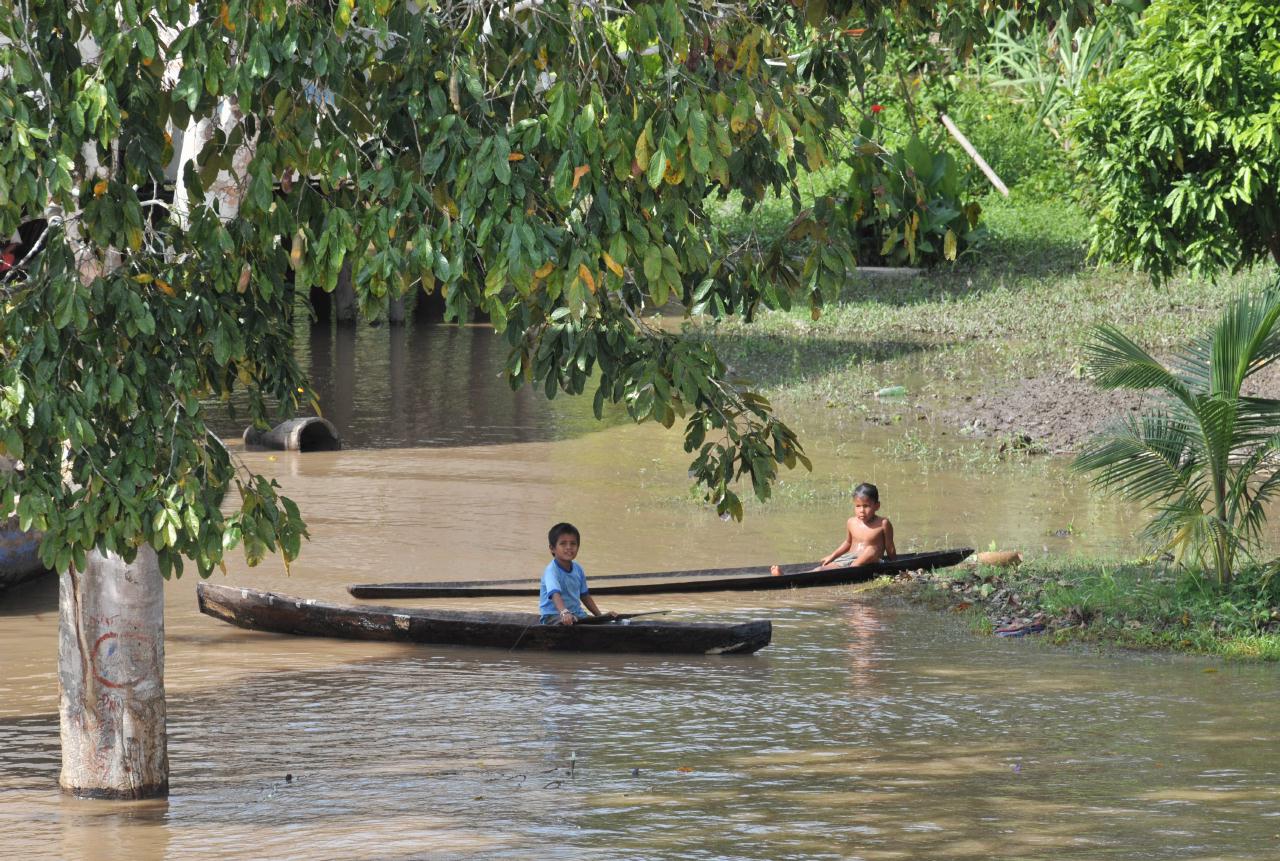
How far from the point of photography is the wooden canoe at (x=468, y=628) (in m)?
8.98

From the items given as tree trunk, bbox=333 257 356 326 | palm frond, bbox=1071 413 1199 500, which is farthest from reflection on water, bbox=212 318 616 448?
palm frond, bbox=1071 413 1199 500

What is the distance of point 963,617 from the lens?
997cm

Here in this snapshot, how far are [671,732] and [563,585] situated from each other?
1748 mm

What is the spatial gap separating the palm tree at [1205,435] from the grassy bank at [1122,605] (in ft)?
0.77

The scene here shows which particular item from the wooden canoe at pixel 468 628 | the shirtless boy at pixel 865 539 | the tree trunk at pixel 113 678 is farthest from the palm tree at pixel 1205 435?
the tree trunk at pixel 113 678

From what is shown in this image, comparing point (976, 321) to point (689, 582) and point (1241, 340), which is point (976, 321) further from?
point (1241, 340)

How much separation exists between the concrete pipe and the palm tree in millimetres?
8024

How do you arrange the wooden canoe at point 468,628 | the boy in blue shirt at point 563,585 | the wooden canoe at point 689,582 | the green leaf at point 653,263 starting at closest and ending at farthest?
the green leaf at point 653,263 → the wooden canoe at point 468,628 → the boy in blue shirt at point 563,585 → the wooden canoe at point 689,582

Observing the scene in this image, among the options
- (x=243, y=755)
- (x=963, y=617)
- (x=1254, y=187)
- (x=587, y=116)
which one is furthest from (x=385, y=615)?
(x=1254, y=187)

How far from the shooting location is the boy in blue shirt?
9.11 metres

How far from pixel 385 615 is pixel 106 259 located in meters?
3.90

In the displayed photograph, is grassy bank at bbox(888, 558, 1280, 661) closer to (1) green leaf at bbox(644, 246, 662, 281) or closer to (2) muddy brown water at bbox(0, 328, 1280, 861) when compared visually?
(2) muddy brown water at bbox(0, 328, 1280, 861)

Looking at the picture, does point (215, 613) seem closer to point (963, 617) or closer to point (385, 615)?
point (385, 615)

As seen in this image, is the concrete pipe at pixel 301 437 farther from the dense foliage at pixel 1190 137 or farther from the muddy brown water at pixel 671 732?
the dense foliage at pixel 1190 137
